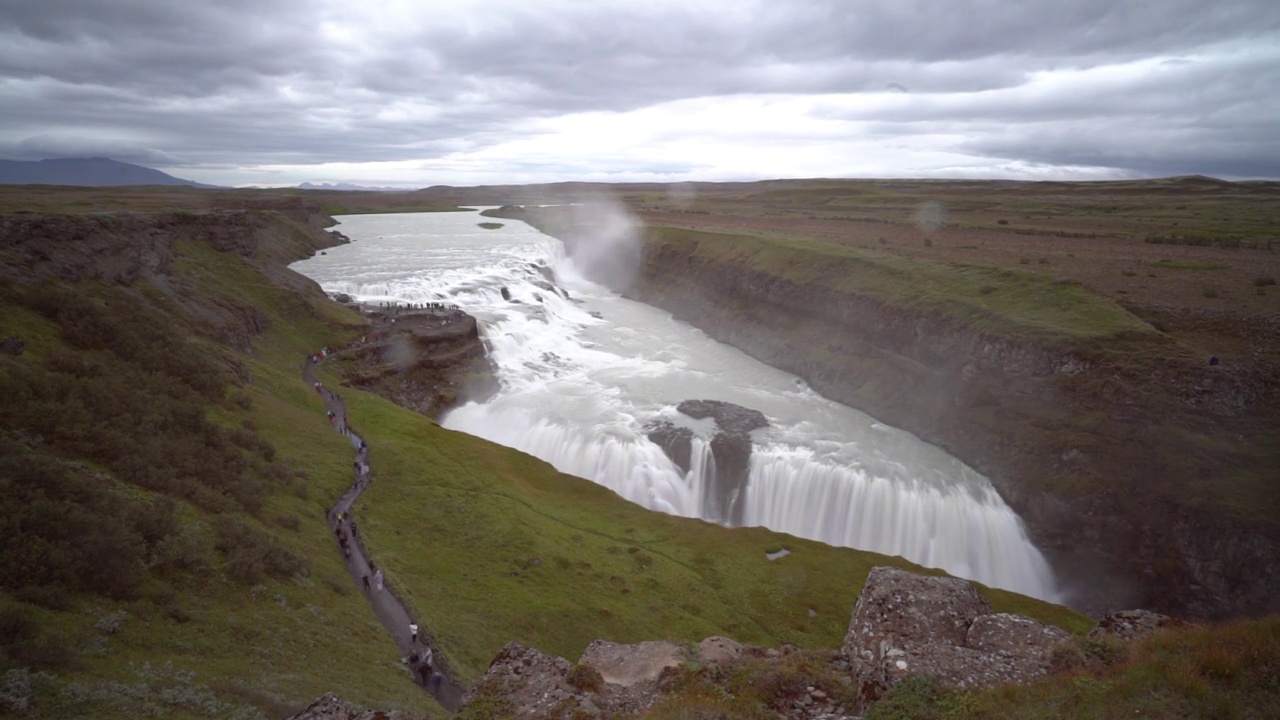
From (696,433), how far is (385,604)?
A: 836 inches

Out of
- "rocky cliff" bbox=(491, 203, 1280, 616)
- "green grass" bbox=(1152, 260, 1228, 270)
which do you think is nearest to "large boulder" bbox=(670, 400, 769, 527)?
"rocky cliff" bbox=(491, 203, 1280, 616)

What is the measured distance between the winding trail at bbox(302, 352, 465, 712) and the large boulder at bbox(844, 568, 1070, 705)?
968 cm

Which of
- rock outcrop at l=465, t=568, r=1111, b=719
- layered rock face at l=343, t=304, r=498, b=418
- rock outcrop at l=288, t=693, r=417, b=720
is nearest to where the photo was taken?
rock outcrop at l=288, t=693, r=417, b=720

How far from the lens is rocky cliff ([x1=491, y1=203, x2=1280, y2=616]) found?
27.4 meters

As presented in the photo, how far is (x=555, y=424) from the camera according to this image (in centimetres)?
A: 4038

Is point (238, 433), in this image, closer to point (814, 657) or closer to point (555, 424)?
point (555, 424)

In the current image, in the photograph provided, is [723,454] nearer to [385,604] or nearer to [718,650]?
[385,604]

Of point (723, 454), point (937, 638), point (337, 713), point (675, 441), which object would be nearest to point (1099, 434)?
point (723, 454)

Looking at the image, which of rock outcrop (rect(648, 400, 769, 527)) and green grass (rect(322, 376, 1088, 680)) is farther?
rock outcrop (rect(648, 400, 769, 527))

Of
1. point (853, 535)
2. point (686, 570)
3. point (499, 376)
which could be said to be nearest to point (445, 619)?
point (686, 570)

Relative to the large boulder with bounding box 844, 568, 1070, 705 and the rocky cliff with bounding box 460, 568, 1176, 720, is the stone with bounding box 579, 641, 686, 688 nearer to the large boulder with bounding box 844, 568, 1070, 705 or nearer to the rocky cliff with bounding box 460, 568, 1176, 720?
the rocky cliff with bounding box 460, 568, 1176, 720

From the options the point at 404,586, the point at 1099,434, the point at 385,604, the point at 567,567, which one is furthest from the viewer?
the point at 1099,434

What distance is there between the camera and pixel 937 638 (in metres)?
13.2

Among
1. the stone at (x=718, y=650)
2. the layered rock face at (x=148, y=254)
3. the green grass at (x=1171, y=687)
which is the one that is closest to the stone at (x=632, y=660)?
the stone at (x=718, y=650)
